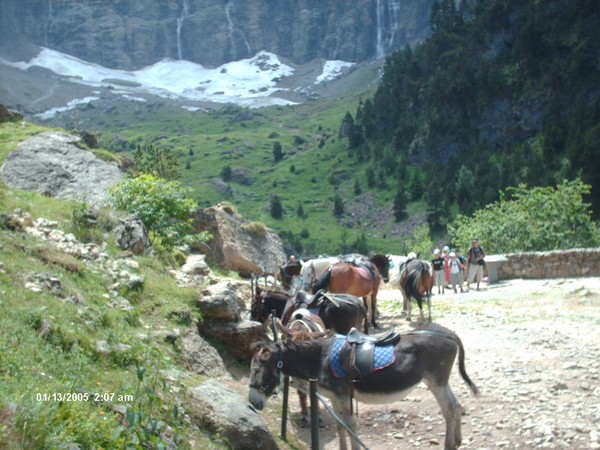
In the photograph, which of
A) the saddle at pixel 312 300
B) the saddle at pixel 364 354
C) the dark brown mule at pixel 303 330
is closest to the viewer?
the saddle at pixel 364 354

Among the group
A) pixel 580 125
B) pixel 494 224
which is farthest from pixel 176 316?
pixel 580 125

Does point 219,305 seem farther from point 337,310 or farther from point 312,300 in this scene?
point 337,310

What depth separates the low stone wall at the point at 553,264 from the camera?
2117cm

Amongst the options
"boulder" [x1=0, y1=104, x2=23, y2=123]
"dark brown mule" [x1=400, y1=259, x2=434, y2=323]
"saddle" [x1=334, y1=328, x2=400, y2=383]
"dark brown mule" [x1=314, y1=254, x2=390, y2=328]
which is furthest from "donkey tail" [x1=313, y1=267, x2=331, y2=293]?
"boulder" [x1=0, y1=104, x2=23, y2=123]

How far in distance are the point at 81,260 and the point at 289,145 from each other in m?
129

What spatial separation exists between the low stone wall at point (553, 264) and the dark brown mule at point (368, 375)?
17056 mm

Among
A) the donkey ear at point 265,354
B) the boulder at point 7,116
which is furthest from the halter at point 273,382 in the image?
the boulder at point 7,116

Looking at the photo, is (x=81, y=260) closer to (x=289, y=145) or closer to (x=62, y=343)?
(x=62, y=343)

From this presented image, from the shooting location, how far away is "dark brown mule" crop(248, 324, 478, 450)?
6523 mm

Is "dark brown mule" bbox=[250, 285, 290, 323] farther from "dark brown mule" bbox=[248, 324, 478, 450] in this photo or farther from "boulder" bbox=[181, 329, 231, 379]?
"dark brown mule" bbox=[248, 324, 478, 450]

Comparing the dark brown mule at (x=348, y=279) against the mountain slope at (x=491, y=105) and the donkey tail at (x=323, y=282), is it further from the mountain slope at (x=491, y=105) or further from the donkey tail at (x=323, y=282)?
the mountain slope at (x=491, y=105)

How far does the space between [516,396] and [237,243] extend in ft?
57.9

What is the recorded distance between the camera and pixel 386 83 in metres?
110

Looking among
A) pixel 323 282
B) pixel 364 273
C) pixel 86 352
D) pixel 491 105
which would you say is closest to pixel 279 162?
pixel 491 105
